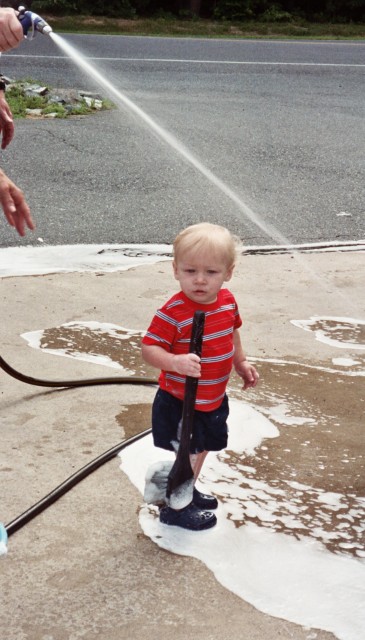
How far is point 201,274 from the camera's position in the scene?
255 cm

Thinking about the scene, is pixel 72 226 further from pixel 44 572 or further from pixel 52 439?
pixel 44 572

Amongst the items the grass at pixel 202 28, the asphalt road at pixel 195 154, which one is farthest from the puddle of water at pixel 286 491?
the grass at pixel 202 28

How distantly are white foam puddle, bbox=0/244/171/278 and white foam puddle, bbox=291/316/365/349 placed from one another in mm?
1180

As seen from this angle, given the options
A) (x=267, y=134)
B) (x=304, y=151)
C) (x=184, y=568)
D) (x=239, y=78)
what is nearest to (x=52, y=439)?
(x=184, y=568)

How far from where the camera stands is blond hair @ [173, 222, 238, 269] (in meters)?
2.54

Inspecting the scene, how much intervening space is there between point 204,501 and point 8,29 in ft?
4.69

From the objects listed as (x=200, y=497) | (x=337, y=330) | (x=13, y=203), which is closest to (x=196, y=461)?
(x=200, y=497)

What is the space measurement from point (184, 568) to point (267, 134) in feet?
22.5

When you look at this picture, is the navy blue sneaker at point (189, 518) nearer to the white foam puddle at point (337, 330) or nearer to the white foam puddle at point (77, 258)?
the white foam puddle at point (337, 330)

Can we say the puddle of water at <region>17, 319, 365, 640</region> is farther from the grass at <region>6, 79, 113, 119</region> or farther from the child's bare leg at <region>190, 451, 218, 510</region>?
the grass at <region>6, 79, 113, 119</region>

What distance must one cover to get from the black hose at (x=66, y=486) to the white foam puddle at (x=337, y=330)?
1.24 metres

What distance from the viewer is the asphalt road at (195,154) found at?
6137mm

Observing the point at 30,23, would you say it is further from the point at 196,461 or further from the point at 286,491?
the point at 286,491

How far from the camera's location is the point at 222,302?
2666 millimetres
